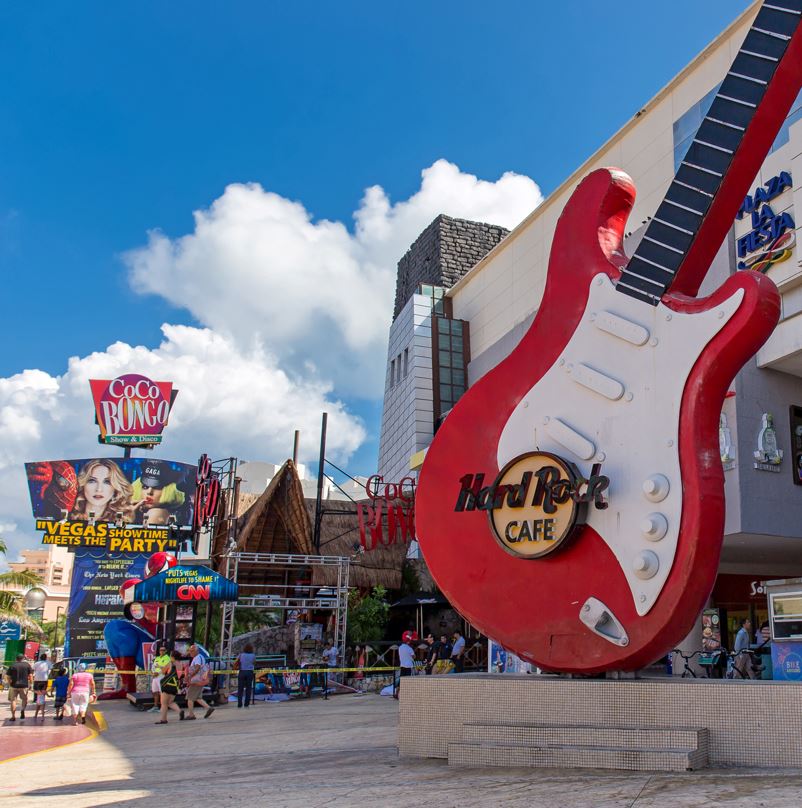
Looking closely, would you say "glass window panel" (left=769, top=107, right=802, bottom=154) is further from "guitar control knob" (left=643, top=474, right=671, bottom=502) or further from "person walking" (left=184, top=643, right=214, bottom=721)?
"person walking" (left=184, top=643, right=214, bottom=721)

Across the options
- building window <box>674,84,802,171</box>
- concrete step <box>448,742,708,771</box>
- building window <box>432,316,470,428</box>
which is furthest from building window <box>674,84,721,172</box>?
concrete step <box>448,742,708,771</box>

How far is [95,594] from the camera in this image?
33.6m

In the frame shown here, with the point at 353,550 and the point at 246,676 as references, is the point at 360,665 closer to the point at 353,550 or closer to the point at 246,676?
the point at 246,676

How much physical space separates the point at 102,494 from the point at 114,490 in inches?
19.4

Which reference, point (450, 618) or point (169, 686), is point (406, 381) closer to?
point (450, 618)

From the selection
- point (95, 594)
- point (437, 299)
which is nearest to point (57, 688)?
point (95, 594)

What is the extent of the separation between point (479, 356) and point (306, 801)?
83.3 feet

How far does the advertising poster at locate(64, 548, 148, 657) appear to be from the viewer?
3259cm

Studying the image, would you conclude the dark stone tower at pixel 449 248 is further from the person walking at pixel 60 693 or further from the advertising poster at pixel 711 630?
the person walking at pixel 60 693

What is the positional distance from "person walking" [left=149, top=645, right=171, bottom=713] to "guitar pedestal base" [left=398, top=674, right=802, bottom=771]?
913 cm

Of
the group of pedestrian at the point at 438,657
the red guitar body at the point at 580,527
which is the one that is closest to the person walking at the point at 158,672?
the group of pedestrian at the point at 438,657

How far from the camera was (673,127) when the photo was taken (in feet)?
70.7

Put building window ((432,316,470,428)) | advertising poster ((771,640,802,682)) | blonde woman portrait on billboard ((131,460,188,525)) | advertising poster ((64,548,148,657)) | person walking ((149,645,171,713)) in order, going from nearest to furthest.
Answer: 1. advertising poster ((771,640,802,682))
2. person walking ((149,645,171,713))
3. advertising poster ((64,548,148,657))
4. building window ((432,316,470,428))
5. blonde woman portrait on billboard ((131,460,188,525))

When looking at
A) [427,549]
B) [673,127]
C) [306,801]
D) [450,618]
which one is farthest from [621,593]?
[450,618]
